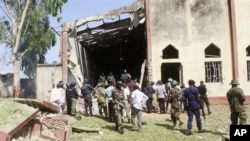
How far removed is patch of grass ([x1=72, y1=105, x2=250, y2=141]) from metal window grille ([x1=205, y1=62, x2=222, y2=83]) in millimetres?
4637

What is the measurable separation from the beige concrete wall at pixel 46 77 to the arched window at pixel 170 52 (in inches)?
213

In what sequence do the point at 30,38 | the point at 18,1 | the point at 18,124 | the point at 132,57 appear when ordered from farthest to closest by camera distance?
the point at 132,57 < the point at 30,38 < the point at 18,1 < the point at 18,124

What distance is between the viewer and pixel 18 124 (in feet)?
31.8

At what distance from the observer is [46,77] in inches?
864

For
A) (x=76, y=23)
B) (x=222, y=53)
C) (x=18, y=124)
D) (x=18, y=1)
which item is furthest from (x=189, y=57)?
(x=18, y=124)

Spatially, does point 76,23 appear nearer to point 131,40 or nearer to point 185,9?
point 185,9

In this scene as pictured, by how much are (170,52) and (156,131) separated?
29.0ft

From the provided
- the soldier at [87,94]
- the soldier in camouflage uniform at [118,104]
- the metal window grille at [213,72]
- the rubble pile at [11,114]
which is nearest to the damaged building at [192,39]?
the metal window grille at [213,72]

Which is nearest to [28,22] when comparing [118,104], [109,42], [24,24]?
[24,24]

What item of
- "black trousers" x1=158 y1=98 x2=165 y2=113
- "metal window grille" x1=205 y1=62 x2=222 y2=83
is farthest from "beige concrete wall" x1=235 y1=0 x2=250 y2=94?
"black trousers" x1=158 y1=98 x2=165 y2=113

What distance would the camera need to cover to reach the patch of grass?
43.5 feet

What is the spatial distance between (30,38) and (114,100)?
15.8 meters

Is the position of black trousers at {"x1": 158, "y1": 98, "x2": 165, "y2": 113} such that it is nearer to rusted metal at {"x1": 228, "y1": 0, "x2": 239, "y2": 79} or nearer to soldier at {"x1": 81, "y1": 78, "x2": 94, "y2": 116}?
soldier at {"x1": 81, "y1": 78, "x2": 94, "y2": 116}

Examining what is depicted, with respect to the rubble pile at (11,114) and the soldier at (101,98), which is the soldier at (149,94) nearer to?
the soldier at (101,98)
